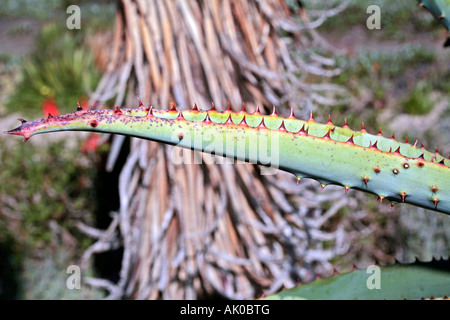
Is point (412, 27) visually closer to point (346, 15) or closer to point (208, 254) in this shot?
point (346, 15)

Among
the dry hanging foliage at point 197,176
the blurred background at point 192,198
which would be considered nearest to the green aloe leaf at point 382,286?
the blurred background at point 192,198

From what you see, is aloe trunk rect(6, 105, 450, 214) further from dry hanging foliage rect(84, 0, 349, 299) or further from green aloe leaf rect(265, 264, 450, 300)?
dry hanging foliage rect(84, 0, 349, 299)

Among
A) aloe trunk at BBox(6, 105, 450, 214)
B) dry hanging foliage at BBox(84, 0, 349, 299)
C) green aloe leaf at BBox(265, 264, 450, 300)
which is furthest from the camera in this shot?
dry hanging foliage at BBox(84, 0, 349, 299)

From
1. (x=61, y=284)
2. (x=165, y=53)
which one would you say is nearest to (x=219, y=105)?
(x=165, y=53)

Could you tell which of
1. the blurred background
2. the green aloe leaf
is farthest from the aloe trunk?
the blurred background

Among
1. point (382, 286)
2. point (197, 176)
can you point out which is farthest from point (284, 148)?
point (197, 176)

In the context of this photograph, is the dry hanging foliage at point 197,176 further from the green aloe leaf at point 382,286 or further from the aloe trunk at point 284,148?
the aloe trunk at point 284,148

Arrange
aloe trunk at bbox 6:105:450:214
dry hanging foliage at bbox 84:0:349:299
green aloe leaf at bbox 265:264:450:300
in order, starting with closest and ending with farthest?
aloe trunk at bbox 6:105:450:214 < green aloe leaf at bbox 265:264:450:300 < dry hanging foliage at bbox 84:0:349:299
